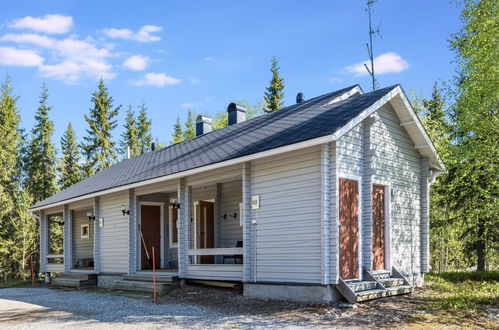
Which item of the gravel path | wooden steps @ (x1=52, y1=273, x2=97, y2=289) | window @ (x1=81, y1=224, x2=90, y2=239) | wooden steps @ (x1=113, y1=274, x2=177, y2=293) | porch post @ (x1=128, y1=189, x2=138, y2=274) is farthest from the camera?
window @ (x1=81, y1=224, x2=90, y2=239)

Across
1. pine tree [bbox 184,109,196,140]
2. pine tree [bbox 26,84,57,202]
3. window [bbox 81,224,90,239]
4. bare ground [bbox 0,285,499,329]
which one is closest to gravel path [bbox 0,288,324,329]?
bare ground [bbox 0,285,499,329]

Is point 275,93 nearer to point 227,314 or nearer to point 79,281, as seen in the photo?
point 79,281

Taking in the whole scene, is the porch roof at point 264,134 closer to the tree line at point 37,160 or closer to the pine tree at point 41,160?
the tree line at point 37,160

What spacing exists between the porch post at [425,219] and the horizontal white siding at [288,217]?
182 inches

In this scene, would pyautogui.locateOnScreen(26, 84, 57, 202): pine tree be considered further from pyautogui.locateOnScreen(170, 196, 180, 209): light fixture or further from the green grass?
the green grass

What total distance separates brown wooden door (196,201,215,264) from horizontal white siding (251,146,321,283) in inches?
158

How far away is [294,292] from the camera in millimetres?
9891

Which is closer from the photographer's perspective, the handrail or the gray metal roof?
the gray metal roof

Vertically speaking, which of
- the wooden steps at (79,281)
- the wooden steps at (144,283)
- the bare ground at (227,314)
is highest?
the bare ground at (227,314)

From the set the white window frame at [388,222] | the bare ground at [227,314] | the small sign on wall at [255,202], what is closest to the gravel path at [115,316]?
the bare ground at [227,314]

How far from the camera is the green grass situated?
9397mm

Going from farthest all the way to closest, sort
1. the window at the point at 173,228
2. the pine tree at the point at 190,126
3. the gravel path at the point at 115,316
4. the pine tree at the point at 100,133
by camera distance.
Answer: the pine tree at the point at 190,126, the pine tree at the point at 100,133, the window at the point at 173,228, the gravel path at the point at 115,316

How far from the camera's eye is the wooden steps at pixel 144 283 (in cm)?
1286

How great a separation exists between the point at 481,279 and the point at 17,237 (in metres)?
23.9
